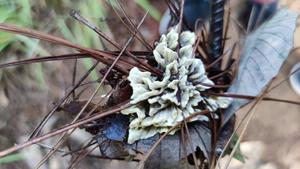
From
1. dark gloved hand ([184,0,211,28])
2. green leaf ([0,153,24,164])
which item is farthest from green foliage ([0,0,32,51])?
dark gloved hand ([184,0,211,28])

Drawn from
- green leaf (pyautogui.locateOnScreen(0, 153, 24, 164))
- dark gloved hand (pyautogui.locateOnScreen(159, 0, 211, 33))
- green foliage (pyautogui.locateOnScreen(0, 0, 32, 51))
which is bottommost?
green leaf (pyautogui.locateOnScreen(0, 153, 24, 164))

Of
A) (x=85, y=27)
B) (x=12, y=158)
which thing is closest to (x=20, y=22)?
(x=85, y=27)

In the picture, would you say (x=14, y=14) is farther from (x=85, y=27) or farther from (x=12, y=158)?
(x=12, y=158)

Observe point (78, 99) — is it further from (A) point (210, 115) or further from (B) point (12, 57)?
(B) point (12, 57)

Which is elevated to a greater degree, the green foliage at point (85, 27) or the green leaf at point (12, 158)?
the green foliage at point (85, 27)

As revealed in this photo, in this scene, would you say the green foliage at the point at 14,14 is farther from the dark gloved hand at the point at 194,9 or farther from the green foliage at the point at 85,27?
the dark gloved hand at the point at 194,9

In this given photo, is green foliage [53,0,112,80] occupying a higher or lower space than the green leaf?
higher

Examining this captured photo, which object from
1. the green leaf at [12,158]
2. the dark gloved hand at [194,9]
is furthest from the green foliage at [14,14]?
the dark gloved hand at [194,9]

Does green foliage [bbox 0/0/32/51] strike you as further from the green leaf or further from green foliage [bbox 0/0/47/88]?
the green leaf

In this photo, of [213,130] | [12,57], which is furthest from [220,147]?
[12,57]

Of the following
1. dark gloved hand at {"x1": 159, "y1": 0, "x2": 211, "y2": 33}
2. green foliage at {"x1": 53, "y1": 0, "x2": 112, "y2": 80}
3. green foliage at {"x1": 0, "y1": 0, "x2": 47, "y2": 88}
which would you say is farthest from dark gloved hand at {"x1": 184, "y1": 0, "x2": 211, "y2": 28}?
green foliage at {"x1": 0, "y1": 0, "x2": 47, "y2": 88}

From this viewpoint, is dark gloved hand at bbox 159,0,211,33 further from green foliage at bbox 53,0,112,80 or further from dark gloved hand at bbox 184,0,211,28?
green foliage at bbox 53,0,112,80
